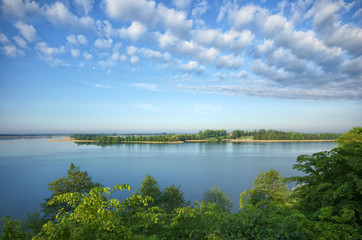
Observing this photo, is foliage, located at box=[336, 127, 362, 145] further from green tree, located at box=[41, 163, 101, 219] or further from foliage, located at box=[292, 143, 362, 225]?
green tree, located at box=[41, 163, 101, 219]

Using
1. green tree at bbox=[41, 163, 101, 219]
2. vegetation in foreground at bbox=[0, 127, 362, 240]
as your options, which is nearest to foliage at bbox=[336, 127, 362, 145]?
vegetation in foreground at bbox=[0, 127, 362, 240]

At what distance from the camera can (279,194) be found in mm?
15523

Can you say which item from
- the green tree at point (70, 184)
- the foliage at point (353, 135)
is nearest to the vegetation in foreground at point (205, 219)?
the foliage at point (353, 135)

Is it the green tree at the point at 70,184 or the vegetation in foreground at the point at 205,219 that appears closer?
the vegetation in foreground at the point at 205,219

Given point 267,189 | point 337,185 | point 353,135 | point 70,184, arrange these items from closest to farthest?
1. point 337,185
2. point 70,184
3. point 353,135
4. point 267,189

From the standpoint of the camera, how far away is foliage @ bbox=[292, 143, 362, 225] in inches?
228

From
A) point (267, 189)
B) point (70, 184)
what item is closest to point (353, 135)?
point (267, 189)

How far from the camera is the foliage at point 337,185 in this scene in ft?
19.0

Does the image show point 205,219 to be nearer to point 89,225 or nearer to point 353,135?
point 89,225

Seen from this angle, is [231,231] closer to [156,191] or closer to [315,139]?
[156,191]

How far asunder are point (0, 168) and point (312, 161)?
167 feet

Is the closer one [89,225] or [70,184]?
[89,225]

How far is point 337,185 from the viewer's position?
21.2 ft

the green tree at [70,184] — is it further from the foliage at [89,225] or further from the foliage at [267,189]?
the foliage at [267,189]
